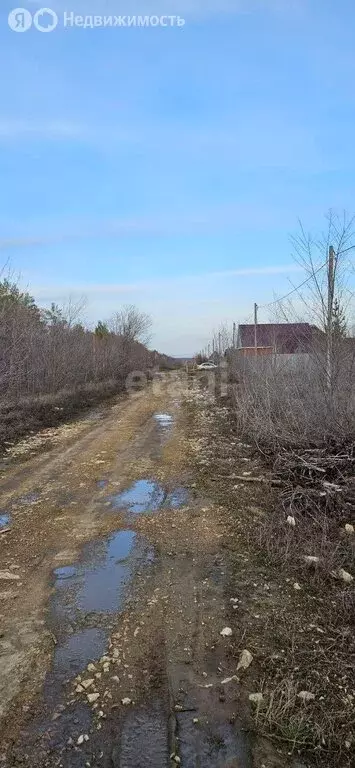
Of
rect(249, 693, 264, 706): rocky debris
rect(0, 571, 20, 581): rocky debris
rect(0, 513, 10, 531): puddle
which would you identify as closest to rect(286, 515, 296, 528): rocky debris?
rect(249, 693, 264, 706): rocky debris

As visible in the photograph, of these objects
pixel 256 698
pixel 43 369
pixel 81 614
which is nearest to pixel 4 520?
pixel 81 614

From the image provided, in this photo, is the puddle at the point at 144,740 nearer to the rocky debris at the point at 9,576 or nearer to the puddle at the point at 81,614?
the puddle at the point at 81,614

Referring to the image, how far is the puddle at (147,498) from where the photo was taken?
19.2 ft

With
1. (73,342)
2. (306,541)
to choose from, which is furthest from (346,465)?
(73,342)

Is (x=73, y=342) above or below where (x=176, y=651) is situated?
above

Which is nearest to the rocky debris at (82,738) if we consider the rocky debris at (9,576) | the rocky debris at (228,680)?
the rocky debris at (228,680)

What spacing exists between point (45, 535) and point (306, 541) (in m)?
2.57

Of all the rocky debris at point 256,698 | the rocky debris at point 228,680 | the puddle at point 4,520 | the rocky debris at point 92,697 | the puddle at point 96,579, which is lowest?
the puddle at point 96,579

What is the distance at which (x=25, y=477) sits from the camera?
7.34 meters

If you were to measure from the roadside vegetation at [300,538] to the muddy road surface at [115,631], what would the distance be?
0.22 meters

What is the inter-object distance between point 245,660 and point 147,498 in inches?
138

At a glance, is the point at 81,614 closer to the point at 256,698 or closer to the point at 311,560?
the point at 256,698

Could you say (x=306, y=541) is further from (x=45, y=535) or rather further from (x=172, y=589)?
(x=45, y=535)

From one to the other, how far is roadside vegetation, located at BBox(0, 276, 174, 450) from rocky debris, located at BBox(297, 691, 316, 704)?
27.4 ft
